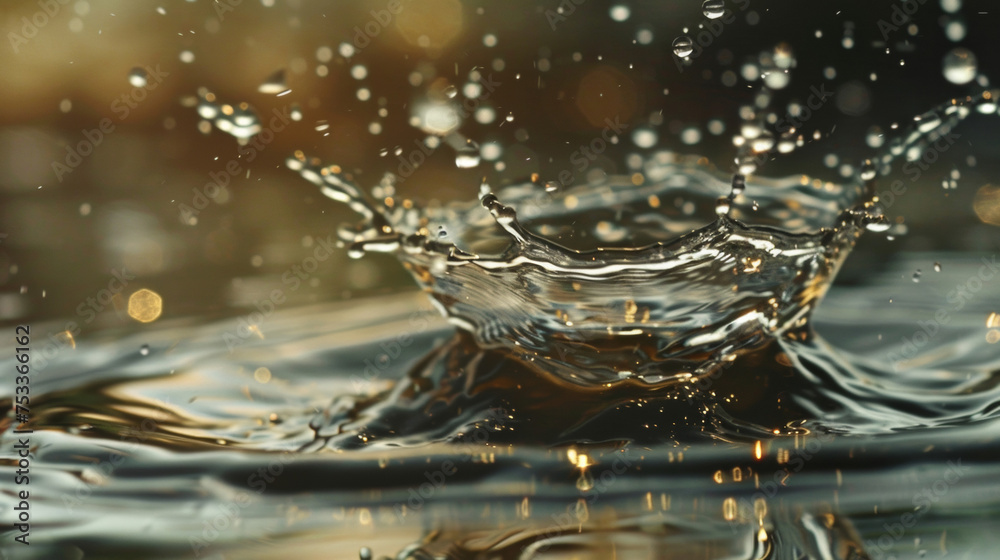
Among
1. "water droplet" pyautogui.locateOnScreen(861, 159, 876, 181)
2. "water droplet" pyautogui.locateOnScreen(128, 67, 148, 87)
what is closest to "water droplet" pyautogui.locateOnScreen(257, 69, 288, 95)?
"water droplet" pyautogui.locateOnScreen(128, 67, 148, 87)

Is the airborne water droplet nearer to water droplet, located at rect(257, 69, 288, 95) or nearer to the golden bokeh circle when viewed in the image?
water droplet, located at rect(257, 69, 288, 95)

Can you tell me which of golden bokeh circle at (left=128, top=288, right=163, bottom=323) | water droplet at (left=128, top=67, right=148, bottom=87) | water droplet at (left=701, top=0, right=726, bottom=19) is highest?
water droplet at (left=701, top=0, right=726, bottom=19)

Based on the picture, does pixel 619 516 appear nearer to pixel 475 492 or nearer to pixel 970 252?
pixel 475 492

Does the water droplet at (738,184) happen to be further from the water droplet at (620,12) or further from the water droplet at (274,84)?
the water droplet at (274,84)

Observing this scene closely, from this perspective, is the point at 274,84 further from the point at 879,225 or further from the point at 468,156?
the point at 879,225

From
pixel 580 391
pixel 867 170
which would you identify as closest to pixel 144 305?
pixel 580 391
